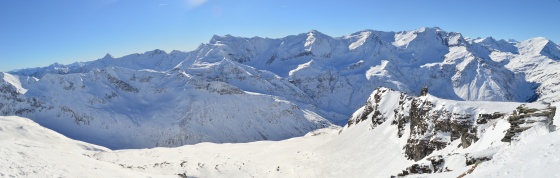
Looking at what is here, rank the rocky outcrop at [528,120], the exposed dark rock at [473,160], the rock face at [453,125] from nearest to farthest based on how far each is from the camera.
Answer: the exposed dark rock at [473,160], the rocky outcrop at [528,120], the rock face at [453,125]

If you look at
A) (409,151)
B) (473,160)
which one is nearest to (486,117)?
(409,151)

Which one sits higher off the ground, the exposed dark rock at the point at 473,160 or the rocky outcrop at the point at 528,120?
the rocky outcrop at the point at 528,120

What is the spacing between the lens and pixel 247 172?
77.4 m

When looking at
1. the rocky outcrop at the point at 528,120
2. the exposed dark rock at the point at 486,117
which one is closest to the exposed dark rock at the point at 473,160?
the rocky outcrop at the point at 528,120

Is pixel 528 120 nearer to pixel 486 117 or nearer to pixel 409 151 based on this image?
pixel 486 117

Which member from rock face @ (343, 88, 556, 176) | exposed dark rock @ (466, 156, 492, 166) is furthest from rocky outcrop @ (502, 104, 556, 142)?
exposed dark rock @ (466, 156, 492, 166)

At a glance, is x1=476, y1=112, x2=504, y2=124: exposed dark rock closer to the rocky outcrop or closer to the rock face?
the rock face

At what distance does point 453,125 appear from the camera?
4941cm

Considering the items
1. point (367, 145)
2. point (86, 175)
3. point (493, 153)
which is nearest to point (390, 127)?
point (367, 145)

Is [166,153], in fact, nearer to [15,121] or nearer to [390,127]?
[390,127]

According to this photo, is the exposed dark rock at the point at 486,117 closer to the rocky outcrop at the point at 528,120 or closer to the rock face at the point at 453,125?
the rock face at the point at 453,125

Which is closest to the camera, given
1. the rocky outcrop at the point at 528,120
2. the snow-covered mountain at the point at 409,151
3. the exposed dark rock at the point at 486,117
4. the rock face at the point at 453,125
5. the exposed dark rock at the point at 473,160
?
the snow-covered mountain at the point at 409,151

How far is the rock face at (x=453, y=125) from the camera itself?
32.7m

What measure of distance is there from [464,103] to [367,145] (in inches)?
961
